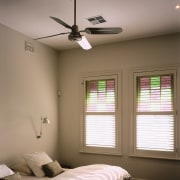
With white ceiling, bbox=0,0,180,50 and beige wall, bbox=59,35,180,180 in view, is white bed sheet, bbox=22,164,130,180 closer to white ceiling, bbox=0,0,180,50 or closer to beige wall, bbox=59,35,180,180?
beige wall, bbox=59,35,180,180

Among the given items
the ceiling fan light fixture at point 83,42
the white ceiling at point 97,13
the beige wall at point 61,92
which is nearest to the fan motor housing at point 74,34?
the ceiling fan light fixture at point 83,42

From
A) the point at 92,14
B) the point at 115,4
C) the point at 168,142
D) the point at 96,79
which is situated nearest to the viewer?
the point at 115,4

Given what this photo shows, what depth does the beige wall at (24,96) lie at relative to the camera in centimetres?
393

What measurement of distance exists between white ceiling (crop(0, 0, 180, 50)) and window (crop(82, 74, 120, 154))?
1222 mm

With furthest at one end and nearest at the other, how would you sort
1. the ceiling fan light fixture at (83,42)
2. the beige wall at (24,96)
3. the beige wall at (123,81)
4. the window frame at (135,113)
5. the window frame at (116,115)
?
the window frame at (116,115), the beige wall at (123,81), the window frame at (135,113), the beige wall at (24,96), the ceiling fan light fixture at (83,42)

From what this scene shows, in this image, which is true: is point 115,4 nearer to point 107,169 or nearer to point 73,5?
point 73,5

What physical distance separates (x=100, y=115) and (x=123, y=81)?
92 cm

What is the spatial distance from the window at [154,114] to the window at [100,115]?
0.45m

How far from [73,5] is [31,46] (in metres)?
1.72

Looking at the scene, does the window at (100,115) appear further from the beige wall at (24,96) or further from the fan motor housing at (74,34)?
the fan motor housing at (74,34)

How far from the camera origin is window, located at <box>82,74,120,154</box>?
4812mm

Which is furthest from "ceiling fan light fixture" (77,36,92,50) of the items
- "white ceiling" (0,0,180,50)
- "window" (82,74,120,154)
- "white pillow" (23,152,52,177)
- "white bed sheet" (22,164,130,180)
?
"white pillow" (23,152,52,177)

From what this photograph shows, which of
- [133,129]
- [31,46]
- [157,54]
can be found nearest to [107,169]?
[133,129]

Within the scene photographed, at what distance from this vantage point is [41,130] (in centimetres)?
479
